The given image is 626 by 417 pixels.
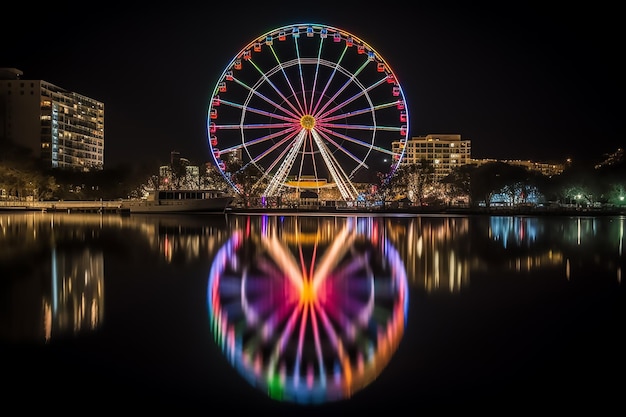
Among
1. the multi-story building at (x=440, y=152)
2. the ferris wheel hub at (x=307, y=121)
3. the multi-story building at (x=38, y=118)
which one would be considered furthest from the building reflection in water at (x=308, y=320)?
the multi-story building at (x=440, y=152)

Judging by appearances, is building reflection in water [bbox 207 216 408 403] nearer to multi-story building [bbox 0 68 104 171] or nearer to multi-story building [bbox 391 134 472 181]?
multi-story building [bbox 0 68 104 171]

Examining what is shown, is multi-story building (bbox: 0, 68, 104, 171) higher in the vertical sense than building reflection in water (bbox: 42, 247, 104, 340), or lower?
higher

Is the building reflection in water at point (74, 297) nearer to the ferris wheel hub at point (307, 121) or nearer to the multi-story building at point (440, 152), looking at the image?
the ferris wheel hub at point (307, 121)

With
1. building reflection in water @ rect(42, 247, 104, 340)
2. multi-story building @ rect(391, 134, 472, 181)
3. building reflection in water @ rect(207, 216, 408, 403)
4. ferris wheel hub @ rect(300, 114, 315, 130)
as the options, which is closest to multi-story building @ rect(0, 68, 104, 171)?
ferris wheel hub @ rect(300, 114, 315, 130)

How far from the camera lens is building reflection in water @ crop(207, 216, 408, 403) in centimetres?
523

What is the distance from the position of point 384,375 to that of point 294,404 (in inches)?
39.4

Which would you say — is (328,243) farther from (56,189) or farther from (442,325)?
(56,189)

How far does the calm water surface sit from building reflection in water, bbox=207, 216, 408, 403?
3cm

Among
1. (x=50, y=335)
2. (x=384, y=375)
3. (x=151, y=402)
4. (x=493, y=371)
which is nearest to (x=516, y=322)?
(x=493, y=371)

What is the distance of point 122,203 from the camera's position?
63062mm

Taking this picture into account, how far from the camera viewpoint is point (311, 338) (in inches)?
253

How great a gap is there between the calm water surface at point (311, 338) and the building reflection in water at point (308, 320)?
0.09 feet

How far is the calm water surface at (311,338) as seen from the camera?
477 centimetres

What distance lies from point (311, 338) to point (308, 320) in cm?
88
